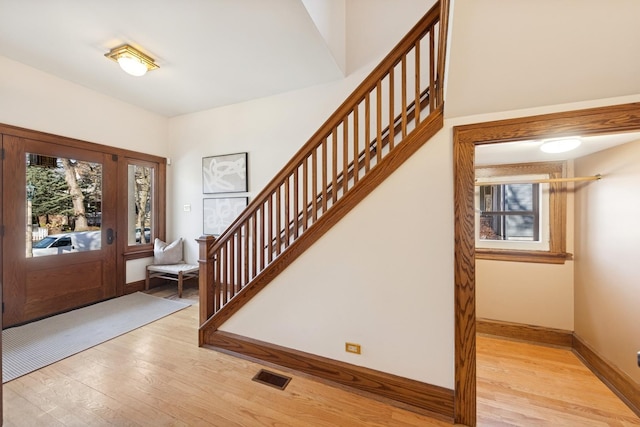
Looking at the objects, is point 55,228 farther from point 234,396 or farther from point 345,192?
point 345,192

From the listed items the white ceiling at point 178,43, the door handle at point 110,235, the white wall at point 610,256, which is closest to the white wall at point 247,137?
the white ceiling at point 178,43

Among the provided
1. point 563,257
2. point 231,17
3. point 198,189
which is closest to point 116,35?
point 231,17

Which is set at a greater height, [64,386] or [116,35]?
[116,35]

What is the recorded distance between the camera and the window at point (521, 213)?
2.59m

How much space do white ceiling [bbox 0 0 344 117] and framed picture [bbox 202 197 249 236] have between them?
157 centimetres

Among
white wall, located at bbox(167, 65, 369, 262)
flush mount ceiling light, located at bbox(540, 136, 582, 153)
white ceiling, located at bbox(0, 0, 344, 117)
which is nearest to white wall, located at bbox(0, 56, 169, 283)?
white ceiling, located at bbox(0, 0, 344, 117)

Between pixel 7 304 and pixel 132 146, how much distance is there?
244cm

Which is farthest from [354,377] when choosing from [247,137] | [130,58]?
[130,58]

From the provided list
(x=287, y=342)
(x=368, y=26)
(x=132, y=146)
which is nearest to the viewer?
(x=287, y=342)

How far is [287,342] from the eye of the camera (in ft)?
6.87

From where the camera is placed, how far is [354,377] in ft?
6.04

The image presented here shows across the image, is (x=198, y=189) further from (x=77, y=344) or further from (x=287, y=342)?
(x=287, y=342)

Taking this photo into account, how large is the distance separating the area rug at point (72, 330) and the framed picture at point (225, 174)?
1.78 meters

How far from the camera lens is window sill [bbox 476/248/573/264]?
2.56m
